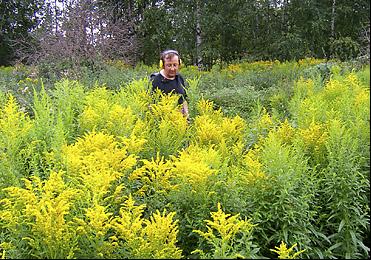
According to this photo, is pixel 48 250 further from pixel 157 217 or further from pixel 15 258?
pixel 157 217

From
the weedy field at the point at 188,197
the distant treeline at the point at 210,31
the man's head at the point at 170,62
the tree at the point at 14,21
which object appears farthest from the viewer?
the tree at the point at 14,21

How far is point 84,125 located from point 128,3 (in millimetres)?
15352

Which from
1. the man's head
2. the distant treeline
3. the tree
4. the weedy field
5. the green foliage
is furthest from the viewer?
the tree

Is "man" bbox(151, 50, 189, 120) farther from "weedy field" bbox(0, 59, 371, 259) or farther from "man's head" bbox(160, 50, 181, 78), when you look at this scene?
"weedy field" bbox(0, 59, 371, 259)

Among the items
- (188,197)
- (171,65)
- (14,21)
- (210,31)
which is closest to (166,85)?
(171,65)

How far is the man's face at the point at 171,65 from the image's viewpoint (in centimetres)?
469

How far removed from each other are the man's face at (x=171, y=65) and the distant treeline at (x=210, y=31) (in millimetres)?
6843

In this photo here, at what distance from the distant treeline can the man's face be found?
6.84 metres

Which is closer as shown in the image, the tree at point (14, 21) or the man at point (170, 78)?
the man at point (170, 78)

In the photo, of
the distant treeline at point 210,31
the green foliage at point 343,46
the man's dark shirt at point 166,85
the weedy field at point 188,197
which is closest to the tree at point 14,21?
the distant treeline at point 210,31

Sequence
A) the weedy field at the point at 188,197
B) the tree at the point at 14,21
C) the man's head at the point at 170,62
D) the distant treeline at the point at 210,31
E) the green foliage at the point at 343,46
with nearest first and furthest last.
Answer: the weedy field at the point at 188,197 → the man's head at the point at 170,62 → the green foliage at the point at 343,46 → the distant treeline at the point at 210,31 → the tree at the point at 14,21

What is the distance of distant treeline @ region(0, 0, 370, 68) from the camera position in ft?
39.7

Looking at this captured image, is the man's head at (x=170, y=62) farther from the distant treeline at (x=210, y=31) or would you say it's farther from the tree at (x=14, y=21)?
the tree at (x=14, y=21)

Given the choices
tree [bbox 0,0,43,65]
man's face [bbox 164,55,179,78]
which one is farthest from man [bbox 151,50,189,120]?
tree [bbox 0,0,43,65]
